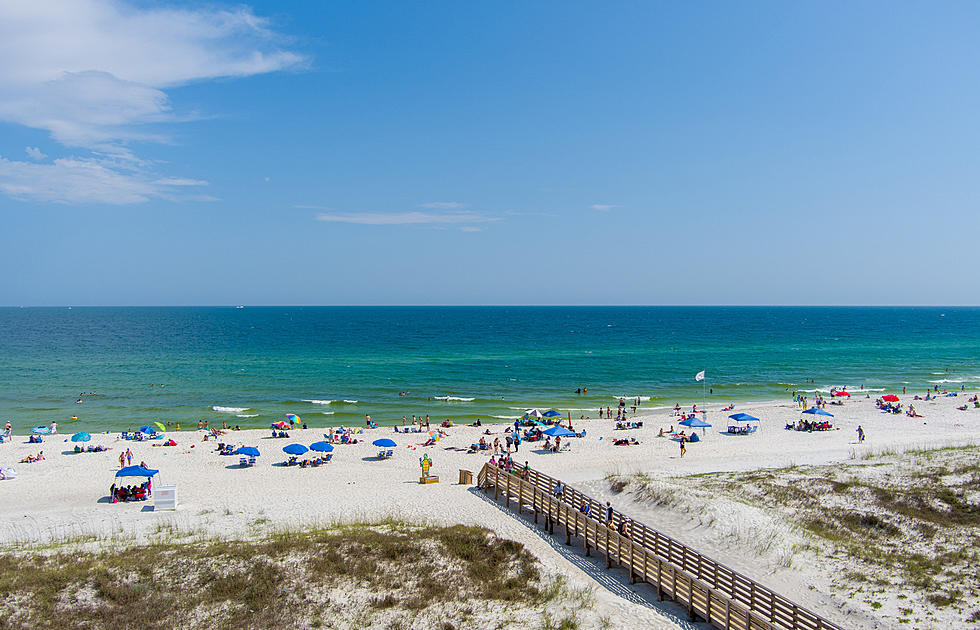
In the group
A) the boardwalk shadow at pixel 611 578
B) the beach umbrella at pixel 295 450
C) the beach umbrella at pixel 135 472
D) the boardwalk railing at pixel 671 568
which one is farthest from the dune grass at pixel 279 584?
the beach umbrella at pixel 295 450

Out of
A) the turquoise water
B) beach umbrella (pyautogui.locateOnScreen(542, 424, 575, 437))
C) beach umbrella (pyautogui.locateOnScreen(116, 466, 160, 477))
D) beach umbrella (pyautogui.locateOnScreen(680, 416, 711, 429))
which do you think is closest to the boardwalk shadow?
beach umbrella (pyautogui.locateOnScreen(542, 424, 575, 437))

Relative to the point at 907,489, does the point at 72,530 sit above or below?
below

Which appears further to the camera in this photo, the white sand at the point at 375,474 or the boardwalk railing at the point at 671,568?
the white sand at the point at 375,474

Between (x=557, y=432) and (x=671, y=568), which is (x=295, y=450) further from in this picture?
(x=671, y=568)

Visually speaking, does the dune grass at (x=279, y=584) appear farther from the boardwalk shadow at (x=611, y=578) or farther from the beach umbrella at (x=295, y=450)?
the beach umbrella at (x=295, y=450)

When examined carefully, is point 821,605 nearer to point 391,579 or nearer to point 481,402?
point 391,579

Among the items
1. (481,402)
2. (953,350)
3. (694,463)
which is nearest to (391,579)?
(694,463)

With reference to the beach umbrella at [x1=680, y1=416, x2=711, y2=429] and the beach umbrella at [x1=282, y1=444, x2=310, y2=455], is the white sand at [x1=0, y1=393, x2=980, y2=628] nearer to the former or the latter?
the beach umbrella at [x1=282, y1=444, x2=310, y2=455]
